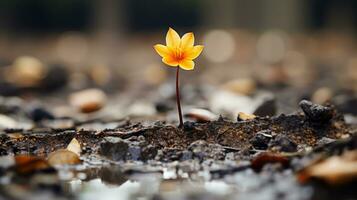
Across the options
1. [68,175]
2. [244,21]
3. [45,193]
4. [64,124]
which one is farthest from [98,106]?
[244,21]

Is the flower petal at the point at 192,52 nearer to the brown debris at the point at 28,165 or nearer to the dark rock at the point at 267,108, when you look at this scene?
the brown debris at the point at 28,165

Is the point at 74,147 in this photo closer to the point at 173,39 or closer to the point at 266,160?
the point at 173,39

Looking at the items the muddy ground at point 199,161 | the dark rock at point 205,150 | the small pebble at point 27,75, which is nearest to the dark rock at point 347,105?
the muddy ground at point 199,161

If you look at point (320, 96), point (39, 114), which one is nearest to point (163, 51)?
point (39, 114)

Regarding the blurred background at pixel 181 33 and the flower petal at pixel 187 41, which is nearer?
the flower petal at pixel 187 41

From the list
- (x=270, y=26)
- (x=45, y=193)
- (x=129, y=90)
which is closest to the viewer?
(x=45, y=193)

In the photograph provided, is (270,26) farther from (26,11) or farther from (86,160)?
(86,160)

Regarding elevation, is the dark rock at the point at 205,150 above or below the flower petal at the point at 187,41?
below

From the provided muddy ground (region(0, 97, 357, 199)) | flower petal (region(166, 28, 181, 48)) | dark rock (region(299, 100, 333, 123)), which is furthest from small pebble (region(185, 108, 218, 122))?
flower petal (region(166, 28, 181, 48))
